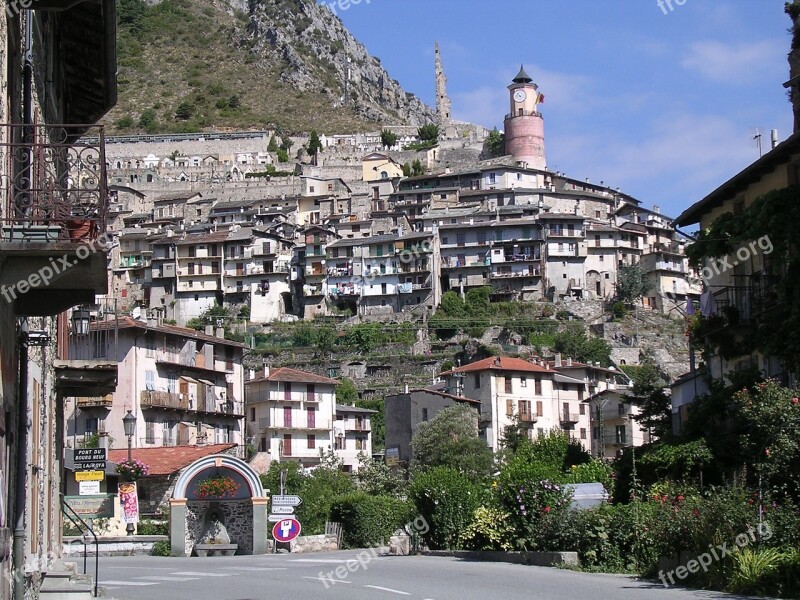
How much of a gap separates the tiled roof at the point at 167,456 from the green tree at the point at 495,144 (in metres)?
129

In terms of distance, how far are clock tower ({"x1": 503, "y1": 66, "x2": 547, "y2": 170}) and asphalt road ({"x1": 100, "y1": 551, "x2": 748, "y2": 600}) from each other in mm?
145943

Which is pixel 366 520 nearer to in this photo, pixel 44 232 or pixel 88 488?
pixel 88 488

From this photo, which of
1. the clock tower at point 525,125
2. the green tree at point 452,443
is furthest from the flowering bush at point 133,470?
the clock tower at point 525,125

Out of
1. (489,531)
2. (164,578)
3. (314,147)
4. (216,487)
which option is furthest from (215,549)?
(314,147)

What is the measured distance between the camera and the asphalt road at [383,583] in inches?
690

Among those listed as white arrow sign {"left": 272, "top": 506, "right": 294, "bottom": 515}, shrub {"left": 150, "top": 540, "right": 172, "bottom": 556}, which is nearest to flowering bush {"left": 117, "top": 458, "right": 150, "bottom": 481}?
shrub {"left": 150, "top": 540, "right": 172, "bottom": 556}

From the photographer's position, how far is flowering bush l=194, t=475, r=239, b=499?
39.3m

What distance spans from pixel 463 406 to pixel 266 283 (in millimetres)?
63465

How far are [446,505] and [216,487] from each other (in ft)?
35.4

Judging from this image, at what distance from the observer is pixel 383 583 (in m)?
20.1

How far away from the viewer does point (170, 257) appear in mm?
142250

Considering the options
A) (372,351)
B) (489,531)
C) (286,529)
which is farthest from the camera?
(372,351)

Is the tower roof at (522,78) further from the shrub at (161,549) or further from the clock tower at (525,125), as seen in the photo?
the shrub at (161,549)

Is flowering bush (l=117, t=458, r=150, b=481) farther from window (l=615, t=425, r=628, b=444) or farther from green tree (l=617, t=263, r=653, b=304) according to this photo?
green tree (l=617, t=263, r=653, b=304)
